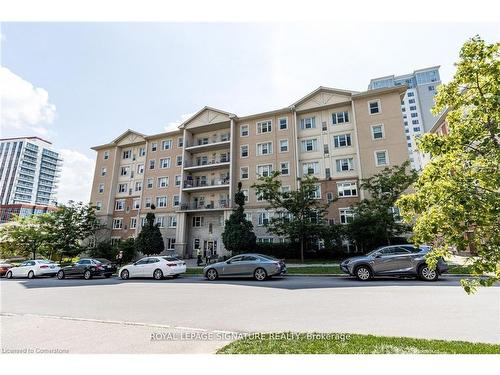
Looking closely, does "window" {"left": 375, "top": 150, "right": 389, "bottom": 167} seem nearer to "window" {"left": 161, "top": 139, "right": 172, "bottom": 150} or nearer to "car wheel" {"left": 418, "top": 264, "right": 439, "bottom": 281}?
"car wheel" {"left": 418, "top": 264, "right": 439, "bottom": 281}

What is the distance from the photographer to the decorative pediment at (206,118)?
34.8 metres

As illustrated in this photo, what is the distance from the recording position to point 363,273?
13102mm

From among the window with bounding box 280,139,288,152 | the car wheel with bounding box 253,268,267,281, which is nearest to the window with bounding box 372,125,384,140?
the window with bounding box 280,139,288,152

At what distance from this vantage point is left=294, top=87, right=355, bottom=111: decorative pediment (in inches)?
1175

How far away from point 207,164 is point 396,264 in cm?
2671

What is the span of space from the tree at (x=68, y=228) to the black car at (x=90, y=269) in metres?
14.6

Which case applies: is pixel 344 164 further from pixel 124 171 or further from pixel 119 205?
pixel 124 171

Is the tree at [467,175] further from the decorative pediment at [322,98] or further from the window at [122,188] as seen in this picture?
the window at [122,188]

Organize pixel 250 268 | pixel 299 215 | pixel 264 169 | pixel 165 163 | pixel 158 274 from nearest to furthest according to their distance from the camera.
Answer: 1. pixel 250 268
2. pixel 158 274
3. pixel 299 215
4. pixel 264 169
5. pixel 165 163

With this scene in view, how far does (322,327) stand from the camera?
5.76 metres

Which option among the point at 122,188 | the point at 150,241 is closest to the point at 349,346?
the point at 150,241

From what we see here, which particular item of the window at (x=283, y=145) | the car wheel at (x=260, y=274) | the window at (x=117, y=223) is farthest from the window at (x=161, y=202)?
the car wheel at (x=260, y=274)

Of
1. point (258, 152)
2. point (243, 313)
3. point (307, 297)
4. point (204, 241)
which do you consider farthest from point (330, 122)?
point (243, 313)

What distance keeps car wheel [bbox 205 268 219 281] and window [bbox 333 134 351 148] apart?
20.7 metres
